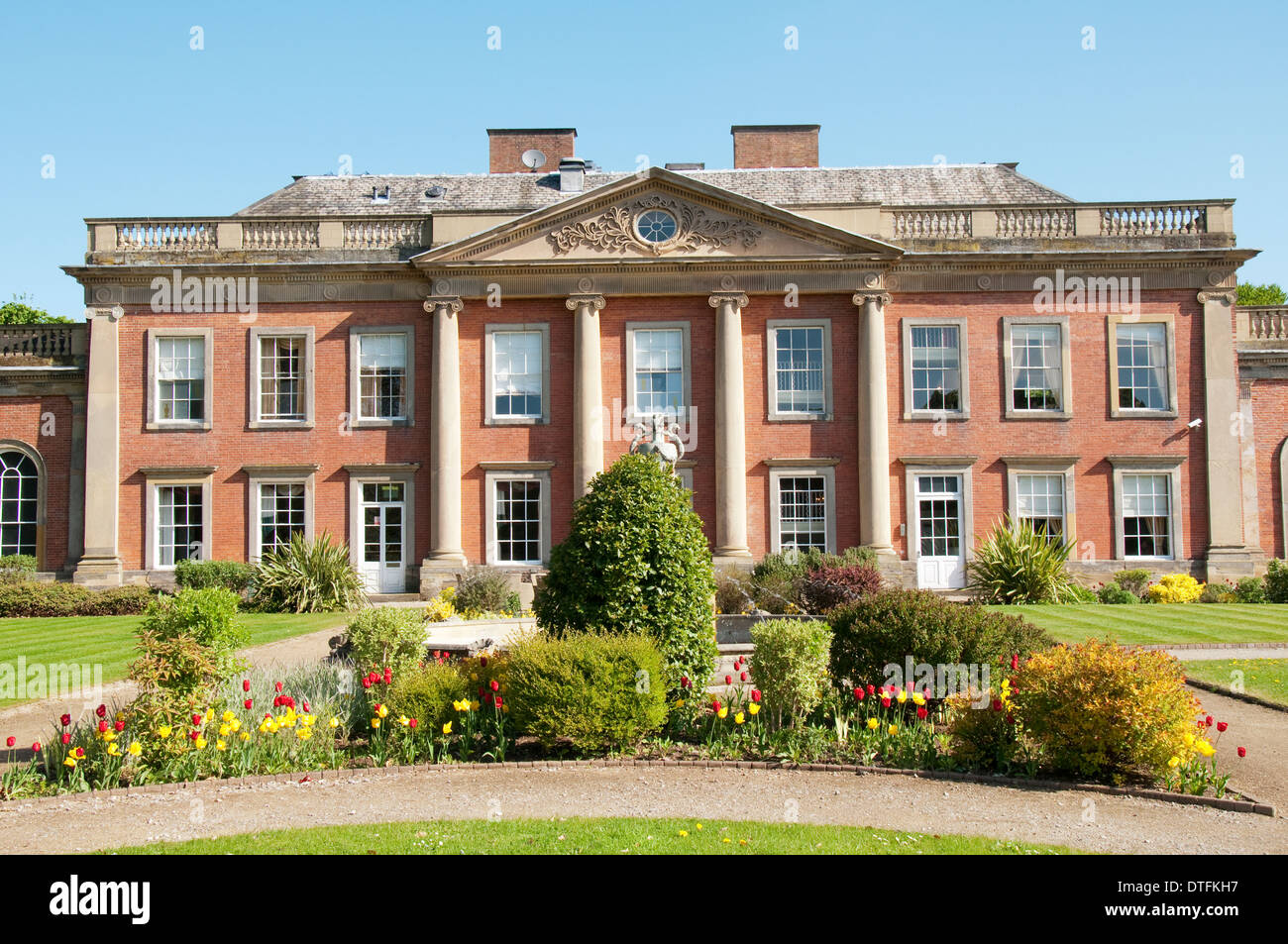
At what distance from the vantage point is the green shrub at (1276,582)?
23.2 m

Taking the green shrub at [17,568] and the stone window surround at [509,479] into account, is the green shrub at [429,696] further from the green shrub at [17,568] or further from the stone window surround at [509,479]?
the green shrub at [17,568]

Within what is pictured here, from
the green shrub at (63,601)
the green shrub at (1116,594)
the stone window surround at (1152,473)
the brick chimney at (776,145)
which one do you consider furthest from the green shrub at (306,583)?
the stone window surround at (1152,473)

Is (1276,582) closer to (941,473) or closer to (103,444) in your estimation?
(941,473)

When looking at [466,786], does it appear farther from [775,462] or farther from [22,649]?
[775,462]

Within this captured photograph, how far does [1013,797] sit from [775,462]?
1857 cm

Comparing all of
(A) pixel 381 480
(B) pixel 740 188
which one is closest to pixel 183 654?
(A) pixel 381 480

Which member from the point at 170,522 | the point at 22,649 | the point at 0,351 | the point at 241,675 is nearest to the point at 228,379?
the point at 170,522

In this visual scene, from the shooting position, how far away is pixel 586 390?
26.2 m

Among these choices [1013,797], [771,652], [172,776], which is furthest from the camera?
[771,652]

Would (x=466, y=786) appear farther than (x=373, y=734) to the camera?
No

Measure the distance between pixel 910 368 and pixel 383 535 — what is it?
47.9 ft

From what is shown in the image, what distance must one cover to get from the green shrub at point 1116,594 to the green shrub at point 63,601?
2182cm

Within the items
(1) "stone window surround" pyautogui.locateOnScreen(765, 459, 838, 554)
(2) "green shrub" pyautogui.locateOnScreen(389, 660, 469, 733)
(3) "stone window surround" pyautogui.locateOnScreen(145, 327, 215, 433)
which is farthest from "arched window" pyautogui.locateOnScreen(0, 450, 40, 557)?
(2) "green shrub" pyautogui.locateOnScreen(389, 660, 469, 733)

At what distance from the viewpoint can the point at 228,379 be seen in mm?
26969
